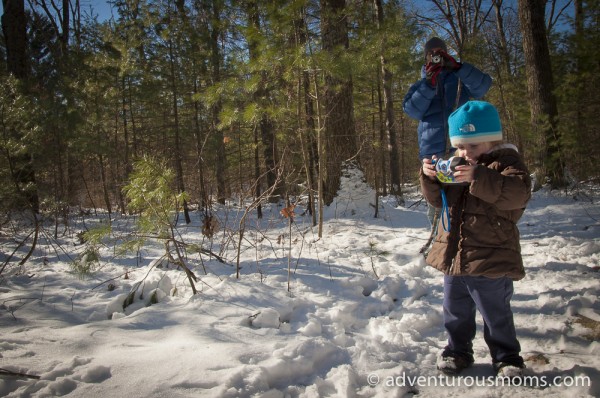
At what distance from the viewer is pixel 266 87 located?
4613 millimetres

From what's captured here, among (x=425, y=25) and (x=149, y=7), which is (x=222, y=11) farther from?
(x=425, y=25)

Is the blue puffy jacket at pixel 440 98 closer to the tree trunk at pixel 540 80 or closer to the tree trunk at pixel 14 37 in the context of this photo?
the tree trunk at pixel 540 80

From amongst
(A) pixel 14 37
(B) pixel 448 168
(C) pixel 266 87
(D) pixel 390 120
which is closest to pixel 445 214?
(B) pixel 448 168

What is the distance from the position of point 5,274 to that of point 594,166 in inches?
364

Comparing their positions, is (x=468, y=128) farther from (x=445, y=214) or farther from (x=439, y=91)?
(x=439, y=91)

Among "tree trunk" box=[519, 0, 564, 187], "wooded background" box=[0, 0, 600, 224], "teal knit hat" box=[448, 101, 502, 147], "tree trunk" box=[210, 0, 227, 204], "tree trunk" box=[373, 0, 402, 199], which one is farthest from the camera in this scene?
"tree trunk" box=[373, 0, 402, 199]

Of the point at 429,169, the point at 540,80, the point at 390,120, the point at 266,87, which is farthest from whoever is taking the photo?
the point at 390,120

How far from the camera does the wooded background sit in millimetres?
4160

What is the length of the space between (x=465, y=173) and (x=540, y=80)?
6.51 meters

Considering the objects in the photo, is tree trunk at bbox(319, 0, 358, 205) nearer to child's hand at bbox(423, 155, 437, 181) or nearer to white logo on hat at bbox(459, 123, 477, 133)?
child's hand at bbox(423, 155, 437, 181)

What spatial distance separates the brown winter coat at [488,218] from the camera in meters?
1.49

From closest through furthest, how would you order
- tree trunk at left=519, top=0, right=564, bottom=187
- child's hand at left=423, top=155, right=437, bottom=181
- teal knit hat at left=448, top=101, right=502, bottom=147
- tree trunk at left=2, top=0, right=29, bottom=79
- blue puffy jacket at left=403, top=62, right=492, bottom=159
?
teal knit hat at left=448, top=101, right=502, bottom=147
child's hand at left=423, top=155, right=437, bottom=181
blue puffy jacket at left=403, top=62, right=492, bottom=159
tree trunk at left=519, top=0, right=564, bottom=187
tree trunk at left=2, top=0, right=29, bottom=79

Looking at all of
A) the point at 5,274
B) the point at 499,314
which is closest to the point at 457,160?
the point at 499,314

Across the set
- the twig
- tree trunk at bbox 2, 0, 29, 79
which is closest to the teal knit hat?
the twig
